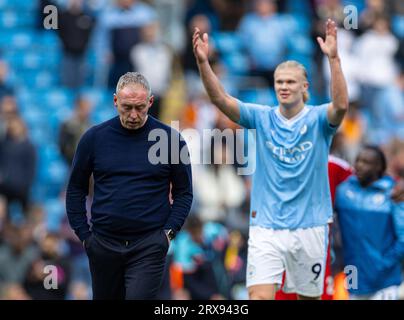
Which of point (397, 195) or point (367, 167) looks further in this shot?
point (397, 195)

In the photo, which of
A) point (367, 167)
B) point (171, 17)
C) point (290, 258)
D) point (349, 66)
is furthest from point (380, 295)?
point (171, 17)

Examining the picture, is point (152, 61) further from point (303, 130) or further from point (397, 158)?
point (303, 130)

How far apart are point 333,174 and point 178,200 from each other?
2.44 meters

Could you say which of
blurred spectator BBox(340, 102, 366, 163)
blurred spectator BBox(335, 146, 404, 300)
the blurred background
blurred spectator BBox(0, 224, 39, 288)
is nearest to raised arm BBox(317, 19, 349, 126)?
blurred spectator BBox(335, 146, 404, 300)

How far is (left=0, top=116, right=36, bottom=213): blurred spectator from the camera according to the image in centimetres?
1880

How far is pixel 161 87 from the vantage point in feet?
66.2

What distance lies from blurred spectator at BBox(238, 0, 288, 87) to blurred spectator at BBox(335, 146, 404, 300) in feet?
29.0

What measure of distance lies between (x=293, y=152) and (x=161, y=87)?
30.0 feet

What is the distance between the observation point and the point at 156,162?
33.8 feet

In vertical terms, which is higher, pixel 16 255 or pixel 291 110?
pixel 291 110

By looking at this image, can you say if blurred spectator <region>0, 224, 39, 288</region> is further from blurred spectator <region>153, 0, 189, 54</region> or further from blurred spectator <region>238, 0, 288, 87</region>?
blurred spectator <region>153, 0, 189, 54</region>
